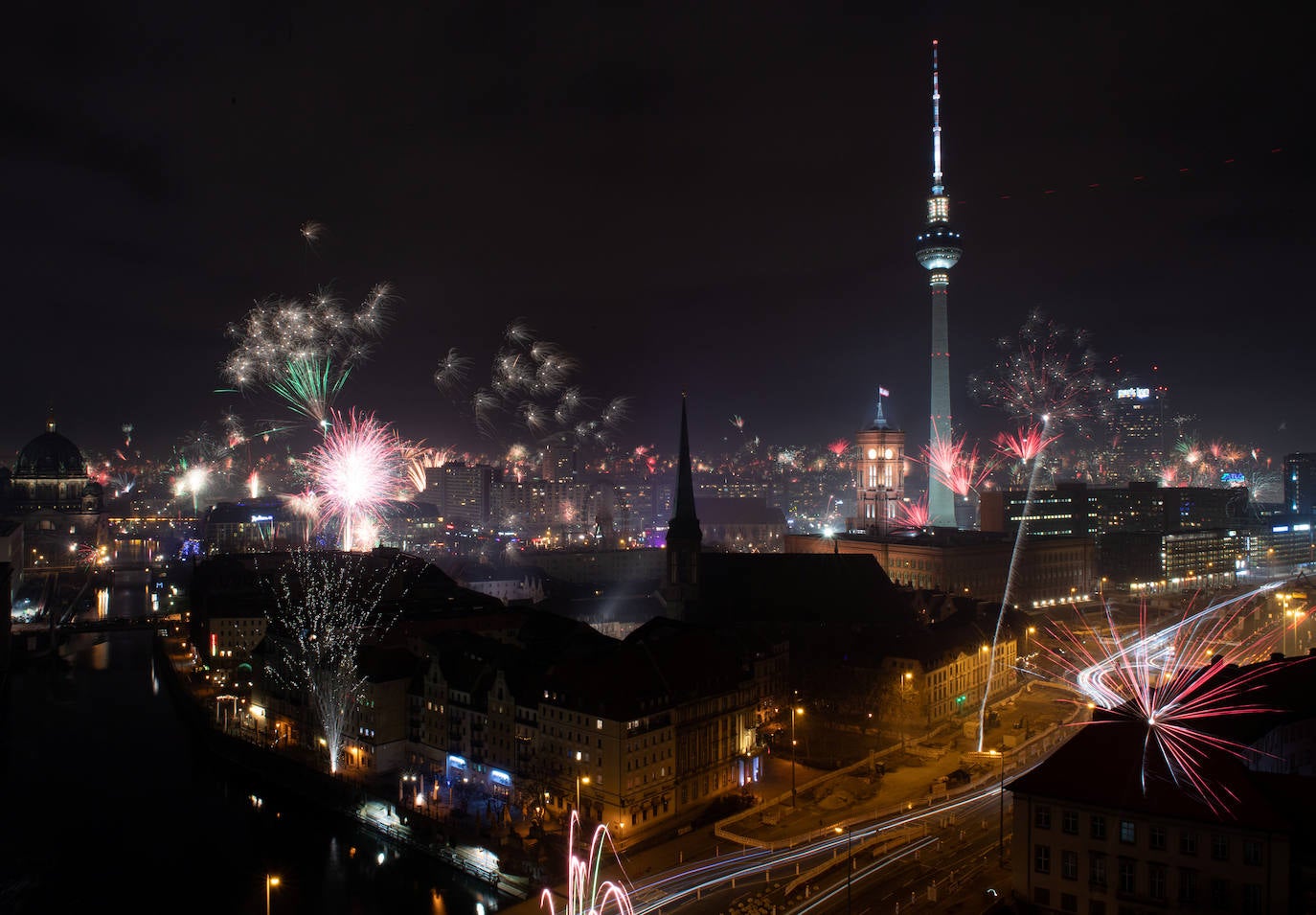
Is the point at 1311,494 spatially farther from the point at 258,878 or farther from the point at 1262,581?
the point at 258,878

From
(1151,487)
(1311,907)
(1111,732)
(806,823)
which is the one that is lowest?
(806,823)

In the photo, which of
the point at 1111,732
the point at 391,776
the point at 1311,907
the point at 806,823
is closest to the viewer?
the point at 1311,907

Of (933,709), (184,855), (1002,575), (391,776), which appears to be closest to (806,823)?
(933,709)

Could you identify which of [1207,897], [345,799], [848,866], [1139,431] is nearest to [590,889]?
[848,866]

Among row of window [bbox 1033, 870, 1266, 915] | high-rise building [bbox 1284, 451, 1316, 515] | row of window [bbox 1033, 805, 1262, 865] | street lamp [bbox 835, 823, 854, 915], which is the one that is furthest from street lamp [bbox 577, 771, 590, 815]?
high-rise building [bbox 1284, 451, 1316, 515]

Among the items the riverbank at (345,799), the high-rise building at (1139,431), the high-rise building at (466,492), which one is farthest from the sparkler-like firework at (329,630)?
the high-rise building at (1139,431)

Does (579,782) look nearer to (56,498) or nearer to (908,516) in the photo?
(908,516)

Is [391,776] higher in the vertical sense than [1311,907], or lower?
lower
